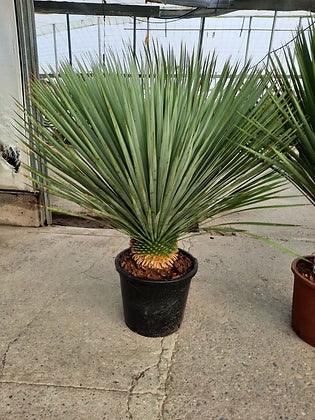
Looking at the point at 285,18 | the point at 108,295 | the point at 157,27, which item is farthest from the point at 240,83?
the point at 285,18

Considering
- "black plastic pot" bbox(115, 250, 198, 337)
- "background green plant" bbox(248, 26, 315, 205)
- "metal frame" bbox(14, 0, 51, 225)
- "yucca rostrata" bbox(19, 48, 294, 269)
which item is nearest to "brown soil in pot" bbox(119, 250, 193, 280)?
"black plastic pot" bbox(115, 250, 198, 337)

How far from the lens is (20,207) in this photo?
9.73 ft

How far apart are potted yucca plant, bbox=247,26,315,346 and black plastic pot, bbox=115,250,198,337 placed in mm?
509

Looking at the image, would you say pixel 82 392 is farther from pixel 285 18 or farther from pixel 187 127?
pixel 285 18

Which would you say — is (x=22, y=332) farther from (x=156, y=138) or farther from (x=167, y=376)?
(x=156, y=138)

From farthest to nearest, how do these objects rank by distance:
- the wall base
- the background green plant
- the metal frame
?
the wall base, the metal frame, the background green plant

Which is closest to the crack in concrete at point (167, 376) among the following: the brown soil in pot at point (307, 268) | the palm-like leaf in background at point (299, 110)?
the brown soil in pot at point (307, 268)

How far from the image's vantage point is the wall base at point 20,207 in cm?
296

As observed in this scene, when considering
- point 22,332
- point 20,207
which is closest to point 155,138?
point 22,332

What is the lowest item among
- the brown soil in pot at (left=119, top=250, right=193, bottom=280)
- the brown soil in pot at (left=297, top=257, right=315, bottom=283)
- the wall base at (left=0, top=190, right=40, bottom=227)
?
the wall base at (left=0, top=190, right=40, bottom=227)

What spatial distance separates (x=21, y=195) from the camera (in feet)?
9.68

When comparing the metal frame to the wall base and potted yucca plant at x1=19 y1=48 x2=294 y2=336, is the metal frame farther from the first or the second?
potted yucca plant at x1=19 y1=48 x2=294 y2=336

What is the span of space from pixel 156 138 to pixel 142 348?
0.91 m

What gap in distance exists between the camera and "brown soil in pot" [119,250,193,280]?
5.90 feet
